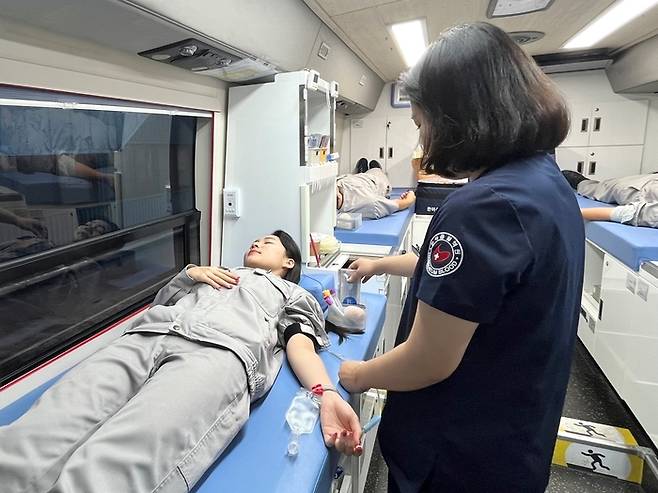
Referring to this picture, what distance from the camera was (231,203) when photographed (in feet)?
6.83

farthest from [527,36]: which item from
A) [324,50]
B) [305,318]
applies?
[305,318]

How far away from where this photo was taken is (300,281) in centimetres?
181

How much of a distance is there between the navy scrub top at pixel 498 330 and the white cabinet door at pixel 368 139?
13.4 ft

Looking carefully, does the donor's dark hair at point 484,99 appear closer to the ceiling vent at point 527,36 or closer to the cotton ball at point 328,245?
the cotton ball at point 328,245

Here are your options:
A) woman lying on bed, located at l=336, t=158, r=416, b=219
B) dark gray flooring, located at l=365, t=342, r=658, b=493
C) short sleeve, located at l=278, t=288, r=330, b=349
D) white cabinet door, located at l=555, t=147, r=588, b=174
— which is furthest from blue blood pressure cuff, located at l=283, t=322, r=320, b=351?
white cabinet door, located at l=555, t=147, r=588, b=174

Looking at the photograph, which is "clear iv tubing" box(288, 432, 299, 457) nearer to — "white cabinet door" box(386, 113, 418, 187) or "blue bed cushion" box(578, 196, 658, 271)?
"blue bed cushion" box(578, 196, 658, 271)

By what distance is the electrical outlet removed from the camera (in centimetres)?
207

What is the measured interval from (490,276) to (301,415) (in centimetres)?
68

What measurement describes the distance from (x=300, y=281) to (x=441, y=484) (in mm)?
1041

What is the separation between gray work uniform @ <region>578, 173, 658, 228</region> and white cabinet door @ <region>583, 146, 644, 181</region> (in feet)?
1.61

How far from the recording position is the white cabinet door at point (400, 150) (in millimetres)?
4695

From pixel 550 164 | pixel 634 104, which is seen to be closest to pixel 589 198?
pixel 634 104

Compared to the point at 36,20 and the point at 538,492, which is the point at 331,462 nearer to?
the point at 538,492

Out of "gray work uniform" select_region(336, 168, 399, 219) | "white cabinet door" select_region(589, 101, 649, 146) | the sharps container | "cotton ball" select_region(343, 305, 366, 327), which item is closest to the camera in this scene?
"cotton ball" select_region(343, 305, 366, 327)
